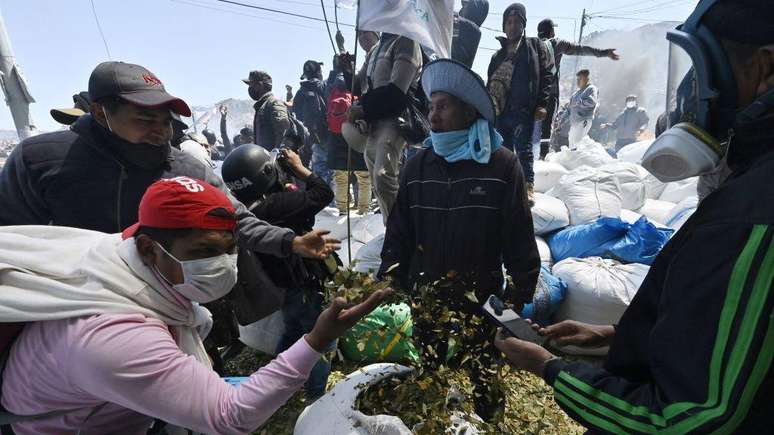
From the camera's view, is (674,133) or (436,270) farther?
(436,270)

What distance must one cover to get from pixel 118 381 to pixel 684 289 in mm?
1180

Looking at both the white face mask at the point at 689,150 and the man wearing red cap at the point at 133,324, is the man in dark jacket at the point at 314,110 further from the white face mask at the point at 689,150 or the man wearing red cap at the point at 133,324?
the white face mask at the point at 689,150

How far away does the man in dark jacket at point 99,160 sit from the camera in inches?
62.0

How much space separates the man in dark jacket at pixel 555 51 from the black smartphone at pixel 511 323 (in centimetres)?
389

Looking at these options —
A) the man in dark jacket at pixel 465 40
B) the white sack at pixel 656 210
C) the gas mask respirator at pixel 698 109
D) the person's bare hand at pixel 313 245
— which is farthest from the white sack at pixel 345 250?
the white sack at pixel 656 210

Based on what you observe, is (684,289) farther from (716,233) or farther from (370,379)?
(370,379)

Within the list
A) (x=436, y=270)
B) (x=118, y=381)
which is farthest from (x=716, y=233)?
(x=436, y=270)

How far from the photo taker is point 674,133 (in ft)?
2.96

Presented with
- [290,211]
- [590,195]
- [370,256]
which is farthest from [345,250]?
[590,195]

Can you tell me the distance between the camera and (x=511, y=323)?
1078 mm

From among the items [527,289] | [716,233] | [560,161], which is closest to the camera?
[716,233]

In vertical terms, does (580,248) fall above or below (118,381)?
below

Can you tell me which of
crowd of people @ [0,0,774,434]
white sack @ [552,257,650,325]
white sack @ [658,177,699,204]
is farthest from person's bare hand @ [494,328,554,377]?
white sack @ [658,177,699,204]

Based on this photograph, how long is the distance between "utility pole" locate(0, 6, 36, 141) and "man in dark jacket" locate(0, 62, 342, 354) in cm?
412
